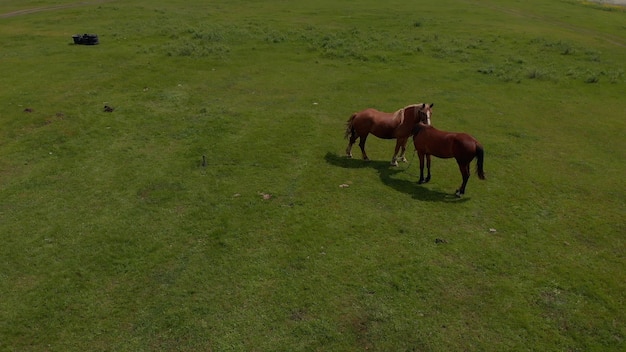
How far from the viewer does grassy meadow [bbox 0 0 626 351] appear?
8648 millimetres

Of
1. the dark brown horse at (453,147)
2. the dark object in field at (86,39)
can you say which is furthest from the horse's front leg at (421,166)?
the dark object in field at (86,39)

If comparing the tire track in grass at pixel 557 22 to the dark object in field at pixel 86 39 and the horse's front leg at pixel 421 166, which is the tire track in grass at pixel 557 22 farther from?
the dark object in field at pixel 86 39

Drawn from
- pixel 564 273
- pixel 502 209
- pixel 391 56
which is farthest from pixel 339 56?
pixel 564 273

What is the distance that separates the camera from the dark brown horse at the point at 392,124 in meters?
13.9

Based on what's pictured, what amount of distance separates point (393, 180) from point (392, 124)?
1.95 m

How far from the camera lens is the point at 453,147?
12.8 m

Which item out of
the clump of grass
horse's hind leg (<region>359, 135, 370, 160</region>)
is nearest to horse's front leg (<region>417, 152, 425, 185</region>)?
horse's hind leg (<region>359, 135, 370, 160</region>)

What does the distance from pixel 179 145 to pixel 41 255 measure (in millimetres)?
6920

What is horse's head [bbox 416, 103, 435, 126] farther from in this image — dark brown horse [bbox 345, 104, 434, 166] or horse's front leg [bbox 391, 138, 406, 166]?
horse's front leg [bbox 391, 138, 406, 166]

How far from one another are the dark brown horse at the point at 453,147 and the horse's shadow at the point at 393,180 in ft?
1.45

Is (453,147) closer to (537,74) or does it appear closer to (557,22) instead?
(537,74)

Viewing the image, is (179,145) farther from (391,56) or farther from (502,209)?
(391,56)

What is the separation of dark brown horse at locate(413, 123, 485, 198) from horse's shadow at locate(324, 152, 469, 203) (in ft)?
1.45

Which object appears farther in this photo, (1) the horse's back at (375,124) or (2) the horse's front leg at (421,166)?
(1) the horse's back at (375,124)
